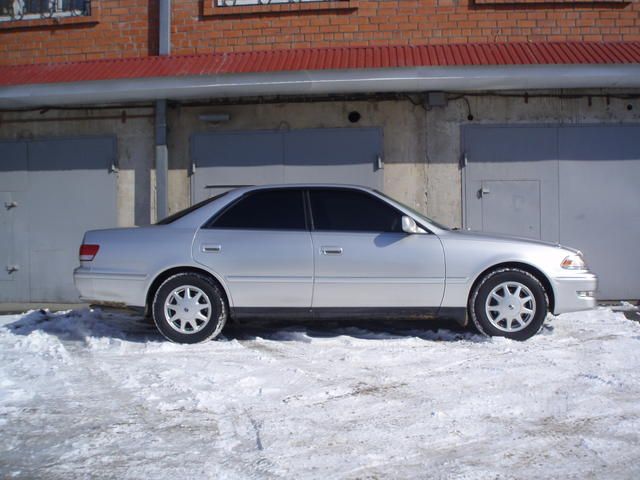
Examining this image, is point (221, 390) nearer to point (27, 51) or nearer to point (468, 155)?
point (468, 155)

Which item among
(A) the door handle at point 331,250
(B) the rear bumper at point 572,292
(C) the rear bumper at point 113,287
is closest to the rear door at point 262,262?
(A) the door handle at point 331,250

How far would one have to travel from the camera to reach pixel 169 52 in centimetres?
965

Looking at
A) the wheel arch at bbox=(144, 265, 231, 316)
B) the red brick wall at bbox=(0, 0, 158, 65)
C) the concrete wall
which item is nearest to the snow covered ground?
the wheel arch at bbox=(144, 265, 231, 316)

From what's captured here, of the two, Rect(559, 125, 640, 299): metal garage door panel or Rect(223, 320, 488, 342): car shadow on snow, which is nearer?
Rect(223, 320, 488, 342): car shadow on snow

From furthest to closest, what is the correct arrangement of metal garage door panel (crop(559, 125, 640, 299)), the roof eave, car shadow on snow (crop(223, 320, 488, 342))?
metal garage door panel (crop(559, 125, 640, 299)) → the roof eave → car shadow on snow (crop(223, 320, 488, 342))

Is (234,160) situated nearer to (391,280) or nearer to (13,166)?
(13,166)

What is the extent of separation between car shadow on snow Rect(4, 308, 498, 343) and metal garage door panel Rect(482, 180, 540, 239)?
2566mm

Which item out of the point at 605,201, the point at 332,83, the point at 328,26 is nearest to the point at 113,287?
the point at 332,83

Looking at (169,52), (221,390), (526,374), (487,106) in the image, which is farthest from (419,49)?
(221,390)

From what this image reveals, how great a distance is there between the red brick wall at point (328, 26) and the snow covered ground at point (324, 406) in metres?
4.81

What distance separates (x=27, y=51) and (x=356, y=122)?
542 cm

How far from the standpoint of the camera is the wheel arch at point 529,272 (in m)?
6.01

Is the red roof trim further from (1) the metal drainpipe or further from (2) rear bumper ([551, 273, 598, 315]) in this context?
(2) rear bumper ([551, 273, 598, 315])

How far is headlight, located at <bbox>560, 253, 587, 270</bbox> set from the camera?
6.04 m
